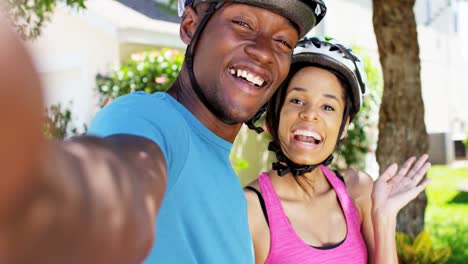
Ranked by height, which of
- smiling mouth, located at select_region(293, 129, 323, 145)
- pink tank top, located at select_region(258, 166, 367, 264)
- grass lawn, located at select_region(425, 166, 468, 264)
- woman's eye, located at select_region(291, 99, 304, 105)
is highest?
woman's eye, located at select_region(291, 99, 304, 105)

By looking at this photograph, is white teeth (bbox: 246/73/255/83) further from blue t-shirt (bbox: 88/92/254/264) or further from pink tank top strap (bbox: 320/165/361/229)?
pink tank top strap (bbox: 320/165/361/229)

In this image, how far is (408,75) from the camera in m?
5.22

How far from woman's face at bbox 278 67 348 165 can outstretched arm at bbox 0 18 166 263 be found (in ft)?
6.61

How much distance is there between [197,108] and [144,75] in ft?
23.0

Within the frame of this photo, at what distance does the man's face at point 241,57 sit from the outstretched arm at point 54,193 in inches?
36.3

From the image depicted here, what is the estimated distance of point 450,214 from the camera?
10.2 meters

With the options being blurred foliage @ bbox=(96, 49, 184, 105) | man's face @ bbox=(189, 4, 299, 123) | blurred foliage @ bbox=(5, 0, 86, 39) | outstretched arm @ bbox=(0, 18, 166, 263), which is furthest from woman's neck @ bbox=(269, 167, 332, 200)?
blurred foliage @ bbox=(96, 49, 184, 105)

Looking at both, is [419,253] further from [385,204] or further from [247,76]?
[247,76]

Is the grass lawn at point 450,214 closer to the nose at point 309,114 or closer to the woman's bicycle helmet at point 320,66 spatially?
the woman's bicycle helmet at point 320,66

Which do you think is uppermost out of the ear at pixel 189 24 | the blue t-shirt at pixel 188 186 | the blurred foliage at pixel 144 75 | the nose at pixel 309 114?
the ear at pixel 189 24

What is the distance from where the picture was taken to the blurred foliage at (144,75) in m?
8.28

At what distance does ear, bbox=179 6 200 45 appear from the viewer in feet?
5.76

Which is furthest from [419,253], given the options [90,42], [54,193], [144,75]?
[90,42]

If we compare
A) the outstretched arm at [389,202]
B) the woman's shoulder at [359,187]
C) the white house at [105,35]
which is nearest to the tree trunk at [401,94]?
the white house at [105,35]
